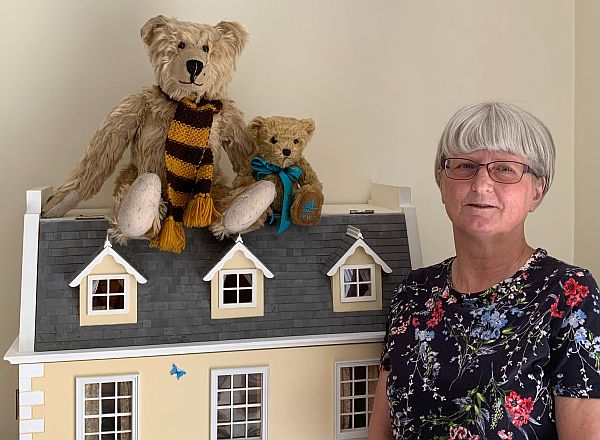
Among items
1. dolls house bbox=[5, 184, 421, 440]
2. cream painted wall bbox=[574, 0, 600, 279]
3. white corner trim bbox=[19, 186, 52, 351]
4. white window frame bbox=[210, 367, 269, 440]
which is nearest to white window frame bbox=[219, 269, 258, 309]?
dolls house bbox=[5, 184, 421, 440]

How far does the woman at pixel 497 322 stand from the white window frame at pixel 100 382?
1.46 feet

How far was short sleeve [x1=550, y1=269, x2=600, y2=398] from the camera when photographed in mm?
1113

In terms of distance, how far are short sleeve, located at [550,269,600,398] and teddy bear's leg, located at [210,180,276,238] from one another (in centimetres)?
50

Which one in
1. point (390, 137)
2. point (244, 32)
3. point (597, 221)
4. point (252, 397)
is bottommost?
point (252, 397)

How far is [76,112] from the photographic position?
157 centimetres

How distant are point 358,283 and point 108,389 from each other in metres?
0.50

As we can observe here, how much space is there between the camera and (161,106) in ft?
4.49

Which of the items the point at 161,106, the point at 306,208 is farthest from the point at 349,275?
the point at 161,106

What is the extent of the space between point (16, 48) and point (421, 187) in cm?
95

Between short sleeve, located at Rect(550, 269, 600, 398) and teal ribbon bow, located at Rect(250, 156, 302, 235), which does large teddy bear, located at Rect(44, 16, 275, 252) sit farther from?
short sleeve, located at Rect(550, 269, 600, 398)

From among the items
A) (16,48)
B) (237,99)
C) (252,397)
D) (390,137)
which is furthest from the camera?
(390,137)

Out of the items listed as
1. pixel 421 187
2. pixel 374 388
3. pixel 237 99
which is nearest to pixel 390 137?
pixel 421 187

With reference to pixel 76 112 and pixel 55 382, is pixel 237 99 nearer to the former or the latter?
pixel 76 112

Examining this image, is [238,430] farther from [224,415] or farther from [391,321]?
[391,321]
